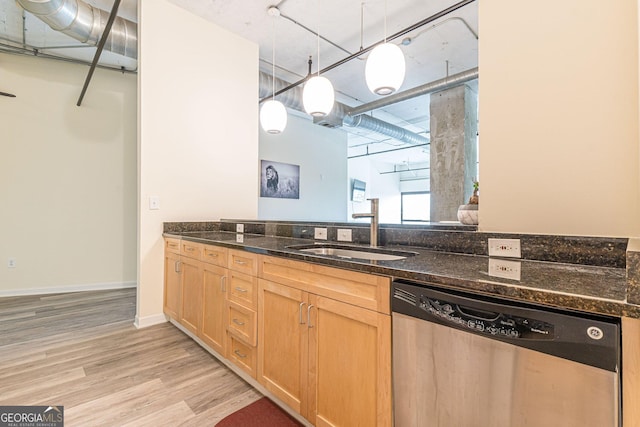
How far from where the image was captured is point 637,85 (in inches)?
48.8

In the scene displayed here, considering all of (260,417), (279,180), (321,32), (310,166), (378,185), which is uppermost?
(321,32)

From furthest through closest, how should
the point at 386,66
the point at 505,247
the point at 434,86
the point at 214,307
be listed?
the point at 434,86 < the point at 214,307 < the point at 386,66 < the point at 505,247

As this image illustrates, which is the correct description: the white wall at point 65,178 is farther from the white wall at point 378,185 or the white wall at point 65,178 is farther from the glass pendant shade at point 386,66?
the white wall at point 378,185

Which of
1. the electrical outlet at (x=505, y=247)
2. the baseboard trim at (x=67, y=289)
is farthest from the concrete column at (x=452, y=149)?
the baseboard trim at (x=67, y=289)

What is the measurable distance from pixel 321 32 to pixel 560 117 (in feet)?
9.07

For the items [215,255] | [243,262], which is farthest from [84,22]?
[243,262]

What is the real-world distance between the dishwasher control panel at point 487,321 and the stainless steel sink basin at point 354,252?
2.00ft

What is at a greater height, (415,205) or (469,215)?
(415,205)

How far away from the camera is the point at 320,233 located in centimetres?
222

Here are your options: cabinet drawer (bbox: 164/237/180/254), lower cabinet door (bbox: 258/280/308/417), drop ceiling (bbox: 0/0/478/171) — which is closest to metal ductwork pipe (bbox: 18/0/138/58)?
drop ceiling (bbox: 0/0/478/171)

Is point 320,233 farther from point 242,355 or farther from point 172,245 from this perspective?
point 172,245

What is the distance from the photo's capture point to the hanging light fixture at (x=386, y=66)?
1982 mm

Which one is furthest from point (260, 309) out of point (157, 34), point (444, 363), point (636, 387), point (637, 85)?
point (157, 34)

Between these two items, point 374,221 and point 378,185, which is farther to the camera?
point 378,185
